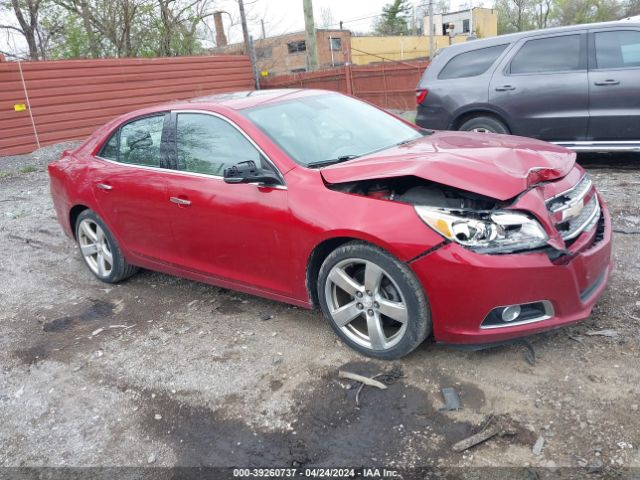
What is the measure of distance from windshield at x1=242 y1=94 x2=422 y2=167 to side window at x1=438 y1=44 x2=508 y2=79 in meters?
3.24

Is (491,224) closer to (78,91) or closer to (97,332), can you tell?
(97,332)

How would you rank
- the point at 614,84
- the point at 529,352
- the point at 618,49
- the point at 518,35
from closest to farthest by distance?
the point at 529,352 → the point at 614,84 → the point at 618,49 → the point at 518,35

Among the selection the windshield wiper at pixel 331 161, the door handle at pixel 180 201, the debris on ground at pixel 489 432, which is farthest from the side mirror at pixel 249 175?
the debris on ground at pixel 489 432

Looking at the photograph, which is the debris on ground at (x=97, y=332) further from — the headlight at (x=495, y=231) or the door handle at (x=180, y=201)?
the headlight at (x=495, y=231)

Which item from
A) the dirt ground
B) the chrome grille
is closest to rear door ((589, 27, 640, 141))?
the dirt ground

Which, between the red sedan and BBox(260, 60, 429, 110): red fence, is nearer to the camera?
the red sedan

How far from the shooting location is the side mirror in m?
3.39

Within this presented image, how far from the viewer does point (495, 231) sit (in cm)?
280

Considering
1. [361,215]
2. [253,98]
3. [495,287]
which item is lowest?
[495,287]

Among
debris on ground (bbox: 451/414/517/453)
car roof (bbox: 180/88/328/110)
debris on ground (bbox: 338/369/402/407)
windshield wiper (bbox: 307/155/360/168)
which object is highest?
car roof (bbox: 180/88/328/110)

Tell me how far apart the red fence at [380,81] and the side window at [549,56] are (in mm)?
9056

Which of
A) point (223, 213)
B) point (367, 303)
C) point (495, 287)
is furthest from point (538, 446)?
point (223, 213)

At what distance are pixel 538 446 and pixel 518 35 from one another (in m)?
5.89

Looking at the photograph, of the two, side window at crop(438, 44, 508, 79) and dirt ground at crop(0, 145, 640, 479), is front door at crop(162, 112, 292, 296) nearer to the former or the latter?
dirt ground at crop(0, 145, 640, 479)
